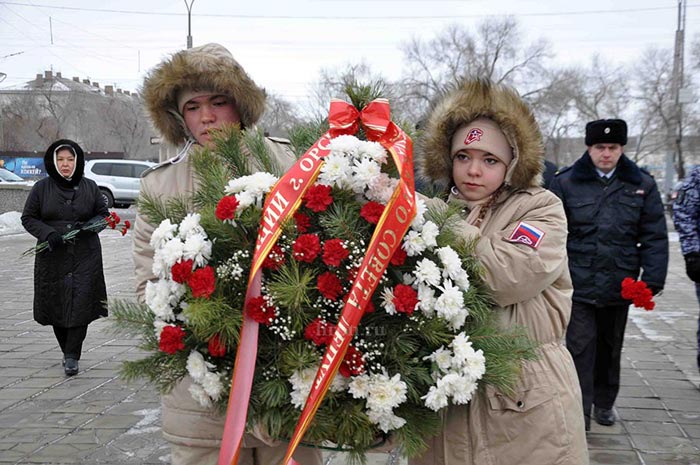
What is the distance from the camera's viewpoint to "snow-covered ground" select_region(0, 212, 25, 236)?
17.2 metres

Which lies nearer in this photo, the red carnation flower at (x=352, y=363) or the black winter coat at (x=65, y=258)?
the red carnation flower at (x=352, y=363)

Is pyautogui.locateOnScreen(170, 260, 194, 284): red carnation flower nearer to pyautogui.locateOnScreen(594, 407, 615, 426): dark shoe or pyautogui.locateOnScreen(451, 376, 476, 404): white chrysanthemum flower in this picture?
pyautogui.locateOnScreen(451, 376, 476, 404): white chrysanthemum flower

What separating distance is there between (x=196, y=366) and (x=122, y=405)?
3.25 meters

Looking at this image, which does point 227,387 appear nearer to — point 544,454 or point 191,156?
point 191,156

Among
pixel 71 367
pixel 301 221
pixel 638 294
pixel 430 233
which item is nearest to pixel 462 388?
pixel 430 233

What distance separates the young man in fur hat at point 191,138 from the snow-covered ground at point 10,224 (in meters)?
16.1

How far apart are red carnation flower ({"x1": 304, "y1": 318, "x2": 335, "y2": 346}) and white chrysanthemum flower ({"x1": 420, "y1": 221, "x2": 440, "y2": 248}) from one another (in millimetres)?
362

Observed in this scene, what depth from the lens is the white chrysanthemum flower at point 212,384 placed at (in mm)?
1969

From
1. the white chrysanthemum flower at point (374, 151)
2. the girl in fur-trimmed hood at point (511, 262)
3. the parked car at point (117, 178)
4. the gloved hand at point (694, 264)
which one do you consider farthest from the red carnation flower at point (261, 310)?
the parked car at point (117, 178)

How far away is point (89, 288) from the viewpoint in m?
5.82

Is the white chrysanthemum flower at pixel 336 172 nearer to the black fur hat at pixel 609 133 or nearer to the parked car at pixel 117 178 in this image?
the black fur hat at pixel 609 133

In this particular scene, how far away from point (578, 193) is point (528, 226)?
2.48m

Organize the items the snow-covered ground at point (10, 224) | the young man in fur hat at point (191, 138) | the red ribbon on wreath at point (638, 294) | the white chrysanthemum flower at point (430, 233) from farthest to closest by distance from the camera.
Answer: the snow-covered ground at point (10, 224) < the red ribbon on wreath at point (638, 294) < the young man in fur hat at point (191, 138) < the white chrysanthemum flower at point (430, 233)

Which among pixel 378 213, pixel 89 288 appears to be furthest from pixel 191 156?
pixel 89 288
